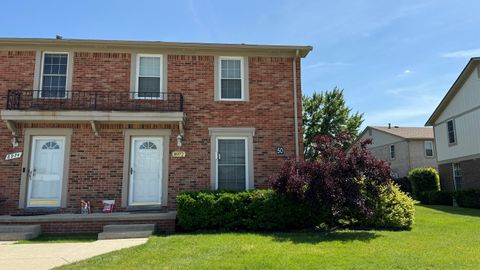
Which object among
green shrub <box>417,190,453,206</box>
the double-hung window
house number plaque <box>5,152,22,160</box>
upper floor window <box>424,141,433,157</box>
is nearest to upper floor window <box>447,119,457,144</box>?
the double-hung window

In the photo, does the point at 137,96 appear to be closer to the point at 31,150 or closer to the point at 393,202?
the point at 31,150

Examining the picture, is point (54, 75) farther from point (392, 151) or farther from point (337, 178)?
point (392, 151)

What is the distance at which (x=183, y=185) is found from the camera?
11.7 m

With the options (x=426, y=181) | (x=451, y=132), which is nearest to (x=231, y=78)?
(x=451, y=132)

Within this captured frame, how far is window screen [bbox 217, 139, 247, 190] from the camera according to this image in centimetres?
1198

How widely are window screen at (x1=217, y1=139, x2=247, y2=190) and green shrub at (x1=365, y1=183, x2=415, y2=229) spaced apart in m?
3.98

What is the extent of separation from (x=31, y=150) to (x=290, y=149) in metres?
7.93

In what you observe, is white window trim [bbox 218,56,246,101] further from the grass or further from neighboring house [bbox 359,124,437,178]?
neighboring house [bbox 359,124,437,178]

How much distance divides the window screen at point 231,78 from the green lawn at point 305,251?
4.87 m

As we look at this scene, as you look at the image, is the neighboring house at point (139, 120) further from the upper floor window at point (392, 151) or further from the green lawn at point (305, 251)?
the upper floor window at point (392, 151)

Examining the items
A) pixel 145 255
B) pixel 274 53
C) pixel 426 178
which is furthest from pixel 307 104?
pixel 145 255

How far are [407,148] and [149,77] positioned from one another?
82.2ft

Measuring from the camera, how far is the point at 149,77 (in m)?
12.3

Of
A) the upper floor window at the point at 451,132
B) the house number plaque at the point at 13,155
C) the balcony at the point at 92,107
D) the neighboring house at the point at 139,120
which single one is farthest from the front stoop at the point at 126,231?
the upper floor window at the point at 451,132
